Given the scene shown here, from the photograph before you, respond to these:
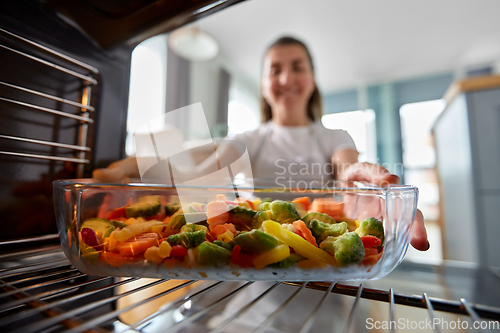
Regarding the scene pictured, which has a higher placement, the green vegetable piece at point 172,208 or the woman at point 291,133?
the woman at point 291,133

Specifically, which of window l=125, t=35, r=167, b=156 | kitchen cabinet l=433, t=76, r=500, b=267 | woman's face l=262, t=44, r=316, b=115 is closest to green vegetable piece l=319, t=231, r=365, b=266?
woman's face l=262, t=44, r=316, b=115

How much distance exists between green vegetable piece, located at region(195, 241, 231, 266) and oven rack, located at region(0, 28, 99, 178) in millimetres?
321

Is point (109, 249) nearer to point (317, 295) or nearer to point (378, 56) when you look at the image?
point (317, 295)

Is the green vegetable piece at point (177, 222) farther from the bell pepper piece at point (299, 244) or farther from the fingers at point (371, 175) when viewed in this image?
the fingers at point (371, 175)

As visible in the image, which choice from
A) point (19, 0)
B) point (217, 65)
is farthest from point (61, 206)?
point (217, 65)

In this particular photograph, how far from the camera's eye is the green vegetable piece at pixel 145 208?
0.37 m

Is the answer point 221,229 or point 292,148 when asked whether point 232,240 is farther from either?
point 292,148

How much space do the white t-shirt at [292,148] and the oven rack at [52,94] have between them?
102cm

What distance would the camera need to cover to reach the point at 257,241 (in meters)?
0.27

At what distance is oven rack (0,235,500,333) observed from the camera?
186 mm

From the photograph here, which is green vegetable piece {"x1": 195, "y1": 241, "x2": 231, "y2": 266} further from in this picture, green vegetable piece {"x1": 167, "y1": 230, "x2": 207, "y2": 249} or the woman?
the woman

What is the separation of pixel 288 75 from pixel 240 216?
1.40 metres

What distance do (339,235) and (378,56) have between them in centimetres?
511

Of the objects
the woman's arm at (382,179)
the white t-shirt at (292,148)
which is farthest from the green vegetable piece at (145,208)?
the white t-shirt at (292,148)
